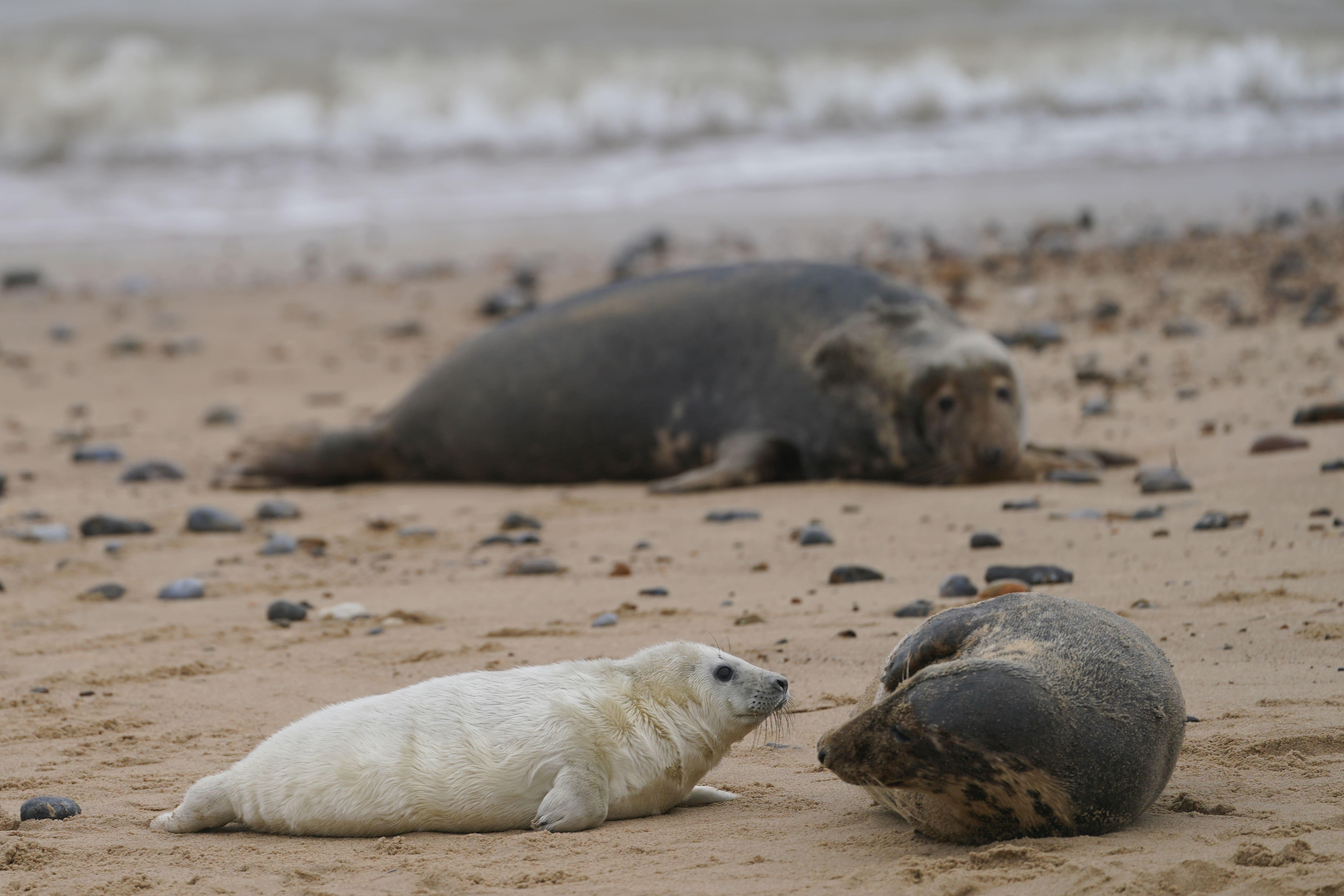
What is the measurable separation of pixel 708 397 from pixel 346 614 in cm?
283

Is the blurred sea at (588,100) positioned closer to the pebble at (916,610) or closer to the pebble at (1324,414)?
the pebble at (1324,414)

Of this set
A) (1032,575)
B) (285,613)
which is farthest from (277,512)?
(1032,575)

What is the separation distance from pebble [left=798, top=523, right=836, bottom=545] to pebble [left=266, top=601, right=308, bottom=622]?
1796 mm

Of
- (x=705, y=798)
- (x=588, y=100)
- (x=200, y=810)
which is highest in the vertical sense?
(x=588, y=100)

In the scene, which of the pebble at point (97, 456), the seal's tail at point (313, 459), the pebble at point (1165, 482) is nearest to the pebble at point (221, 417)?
the pebble at point (97, 456)

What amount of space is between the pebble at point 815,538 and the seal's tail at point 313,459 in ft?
9.77

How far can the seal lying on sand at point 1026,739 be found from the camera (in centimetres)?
273

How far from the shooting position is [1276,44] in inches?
1069

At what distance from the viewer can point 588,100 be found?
79.6ft

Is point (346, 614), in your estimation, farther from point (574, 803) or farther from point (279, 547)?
point (574, 803)

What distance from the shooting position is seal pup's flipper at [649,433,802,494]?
670cm

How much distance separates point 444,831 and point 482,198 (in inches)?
650

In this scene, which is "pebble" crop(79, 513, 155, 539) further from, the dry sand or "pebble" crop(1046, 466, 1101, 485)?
"pebble" crop(1046, 466, 1101, 485)

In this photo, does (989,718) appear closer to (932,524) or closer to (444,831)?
(444,831)
